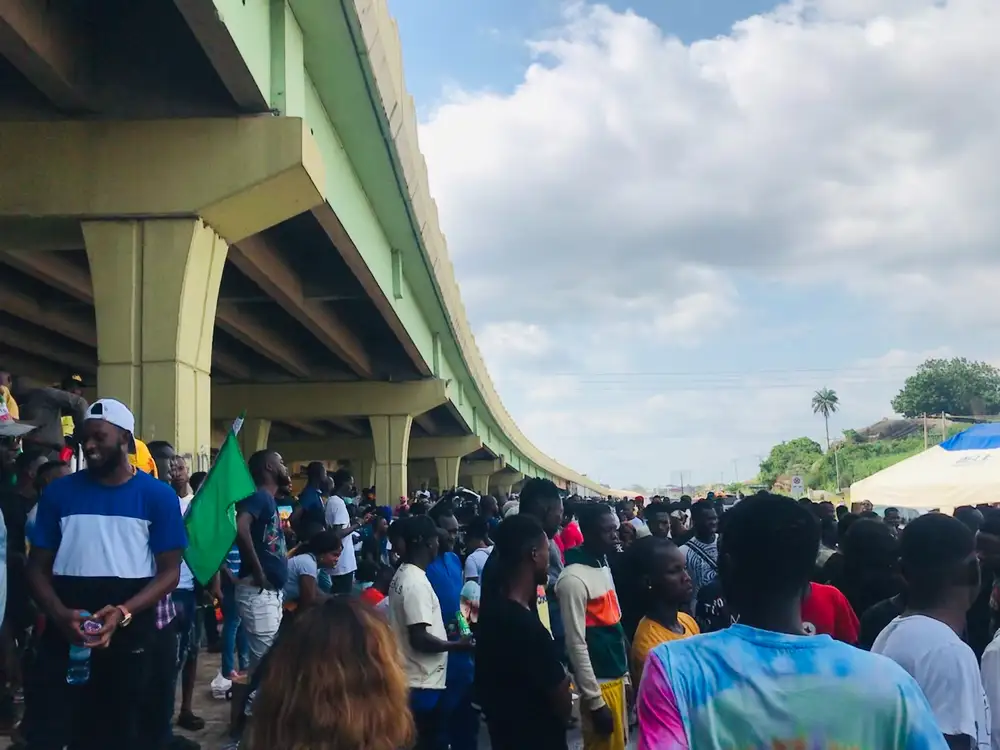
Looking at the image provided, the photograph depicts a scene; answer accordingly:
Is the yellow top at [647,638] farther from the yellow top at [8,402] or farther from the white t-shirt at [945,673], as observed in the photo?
the yellow top at [8,402]

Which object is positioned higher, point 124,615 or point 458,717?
point 124,615

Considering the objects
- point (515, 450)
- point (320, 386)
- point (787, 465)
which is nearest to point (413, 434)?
point (515, 450)

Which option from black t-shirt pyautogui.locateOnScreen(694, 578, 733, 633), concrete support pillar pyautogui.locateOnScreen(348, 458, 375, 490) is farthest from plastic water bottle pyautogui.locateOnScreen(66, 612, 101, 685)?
concrete support pillar pyautogui.locateOnScreen(348, 458, 375, 490)

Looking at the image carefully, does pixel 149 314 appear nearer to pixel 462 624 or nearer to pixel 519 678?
pixel 462 624

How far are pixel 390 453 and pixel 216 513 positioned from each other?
2206cm

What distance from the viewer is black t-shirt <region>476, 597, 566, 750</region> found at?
3.84 m

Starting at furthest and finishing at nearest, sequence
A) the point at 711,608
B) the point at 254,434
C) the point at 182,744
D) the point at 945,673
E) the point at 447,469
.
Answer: the point at 447,469 → the point at 254,434 → the point at 182,744 → the point at 711,608 → the point at 945,673

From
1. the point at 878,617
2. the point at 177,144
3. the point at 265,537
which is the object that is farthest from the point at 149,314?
the point at 878,617

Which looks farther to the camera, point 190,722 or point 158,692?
point 190,722

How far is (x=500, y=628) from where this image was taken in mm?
3930

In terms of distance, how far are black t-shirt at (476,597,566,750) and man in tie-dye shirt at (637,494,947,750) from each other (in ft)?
5.91

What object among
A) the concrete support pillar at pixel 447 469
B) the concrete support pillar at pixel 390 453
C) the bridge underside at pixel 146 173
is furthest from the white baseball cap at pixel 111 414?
the concrete support pillar at pixel 447 469

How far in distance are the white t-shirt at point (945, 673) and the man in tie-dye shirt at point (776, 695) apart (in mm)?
723

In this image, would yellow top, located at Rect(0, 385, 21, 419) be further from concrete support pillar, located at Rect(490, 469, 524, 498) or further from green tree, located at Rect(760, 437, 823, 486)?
green tree, located at Rect(760, 437, 823, 486)
